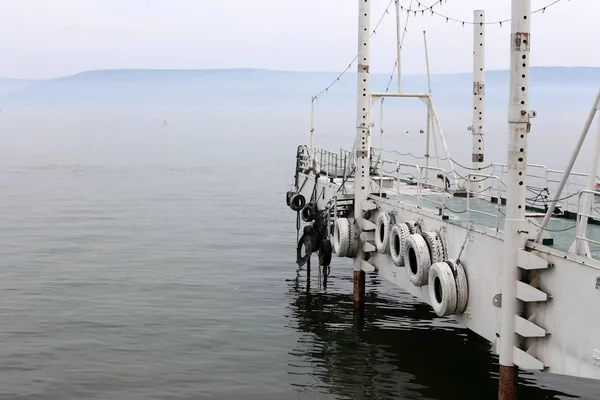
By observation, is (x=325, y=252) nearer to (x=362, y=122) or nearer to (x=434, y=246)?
(x=362, y=122)

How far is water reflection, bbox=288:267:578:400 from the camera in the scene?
19.1m

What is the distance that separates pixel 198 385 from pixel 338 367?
3887 mm

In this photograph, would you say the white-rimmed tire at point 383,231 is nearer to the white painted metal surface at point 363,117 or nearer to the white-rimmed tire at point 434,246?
the white painted metal surface at point 363,117

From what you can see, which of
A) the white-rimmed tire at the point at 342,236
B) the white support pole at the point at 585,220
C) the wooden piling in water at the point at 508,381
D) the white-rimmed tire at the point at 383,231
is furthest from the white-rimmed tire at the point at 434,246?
the white-rimmed tire at the point at 342,236

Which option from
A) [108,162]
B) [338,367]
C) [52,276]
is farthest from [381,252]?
[108,162]

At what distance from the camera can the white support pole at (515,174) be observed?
14.4 metres

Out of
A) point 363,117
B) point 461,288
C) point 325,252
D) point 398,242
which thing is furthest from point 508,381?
point 325,252

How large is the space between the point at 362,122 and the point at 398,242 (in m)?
4.61

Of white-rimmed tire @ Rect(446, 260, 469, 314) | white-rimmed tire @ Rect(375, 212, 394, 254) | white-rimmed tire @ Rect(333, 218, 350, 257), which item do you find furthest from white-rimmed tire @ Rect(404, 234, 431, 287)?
white-rimmed tire @ Rect(333, 218, 350, 257)

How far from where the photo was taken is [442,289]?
1748 centimetres

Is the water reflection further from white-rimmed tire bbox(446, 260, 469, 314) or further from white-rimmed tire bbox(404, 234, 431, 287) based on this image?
white-rimmed tire bbox(404, 234, 431, 287)

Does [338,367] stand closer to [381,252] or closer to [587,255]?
[381,252]

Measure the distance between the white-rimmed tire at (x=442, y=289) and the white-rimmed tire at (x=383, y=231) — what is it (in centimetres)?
428

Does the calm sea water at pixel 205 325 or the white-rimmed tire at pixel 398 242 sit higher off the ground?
the white-rimmed tire at pixel 398 242
